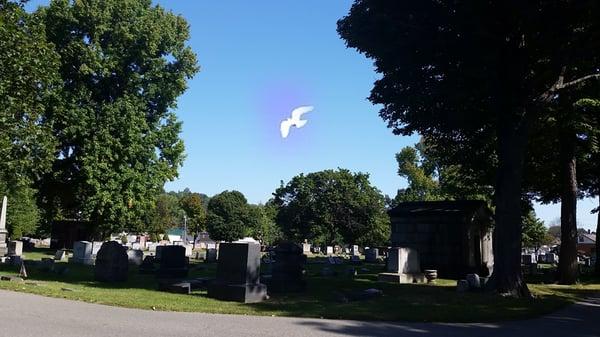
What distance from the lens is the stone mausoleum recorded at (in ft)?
86.1

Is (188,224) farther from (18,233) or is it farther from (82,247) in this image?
(82,247)

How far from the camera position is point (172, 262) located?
69.7 feet

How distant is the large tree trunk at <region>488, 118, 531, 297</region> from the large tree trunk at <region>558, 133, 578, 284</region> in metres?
8.70

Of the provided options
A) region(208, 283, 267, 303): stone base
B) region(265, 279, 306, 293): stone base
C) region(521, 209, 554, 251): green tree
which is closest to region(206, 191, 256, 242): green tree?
region(521, 209, 554, 251): green tree

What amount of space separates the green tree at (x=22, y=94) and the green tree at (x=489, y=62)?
12287 millimetres

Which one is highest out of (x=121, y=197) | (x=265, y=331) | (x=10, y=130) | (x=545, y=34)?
(x=545, y=34)

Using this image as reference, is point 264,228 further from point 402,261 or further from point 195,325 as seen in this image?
point 195,325

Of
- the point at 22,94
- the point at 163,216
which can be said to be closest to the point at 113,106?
the point at 22,94

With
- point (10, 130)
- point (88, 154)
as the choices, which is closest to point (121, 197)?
point (88, 154)

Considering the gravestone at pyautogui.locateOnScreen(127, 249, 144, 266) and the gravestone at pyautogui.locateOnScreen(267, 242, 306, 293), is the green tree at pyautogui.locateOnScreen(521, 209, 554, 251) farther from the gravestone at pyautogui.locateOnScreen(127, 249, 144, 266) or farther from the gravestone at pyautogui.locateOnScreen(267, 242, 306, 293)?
the gravestone at pyautogui.locateOnScreen(267, 242, 306, 293)

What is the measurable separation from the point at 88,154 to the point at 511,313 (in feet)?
86.9

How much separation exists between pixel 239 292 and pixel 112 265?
676 cm

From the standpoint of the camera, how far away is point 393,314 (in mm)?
11875

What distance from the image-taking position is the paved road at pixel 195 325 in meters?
8.87
